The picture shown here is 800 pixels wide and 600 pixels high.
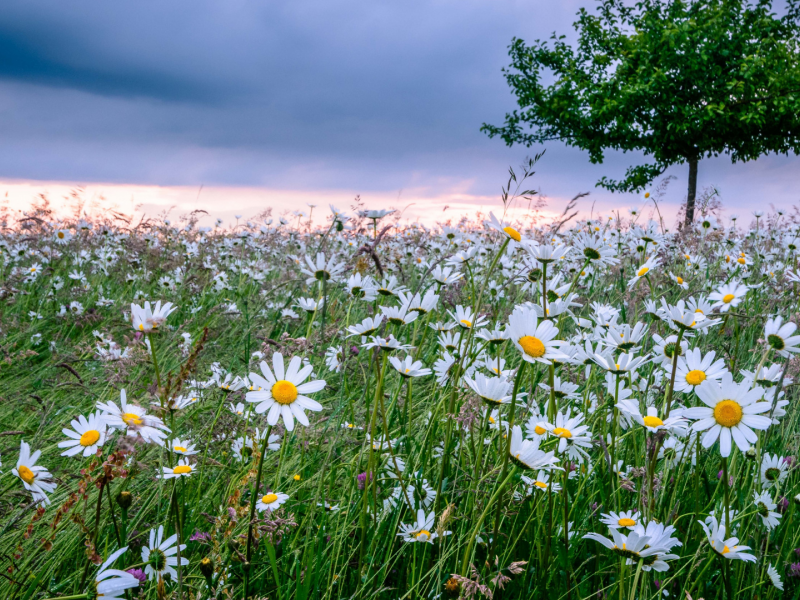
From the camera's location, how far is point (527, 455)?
3.85 feet

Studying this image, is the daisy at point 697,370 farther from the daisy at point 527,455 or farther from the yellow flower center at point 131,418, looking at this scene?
the yellow flower center at point 131,418

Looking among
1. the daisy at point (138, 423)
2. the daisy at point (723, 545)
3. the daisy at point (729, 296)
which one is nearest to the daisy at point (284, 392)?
the daisy at point (138, 423)

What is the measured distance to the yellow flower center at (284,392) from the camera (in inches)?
43.2

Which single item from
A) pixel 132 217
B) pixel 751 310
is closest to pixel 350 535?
pixel 751 310

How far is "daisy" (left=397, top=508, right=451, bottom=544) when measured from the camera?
1.35 metres

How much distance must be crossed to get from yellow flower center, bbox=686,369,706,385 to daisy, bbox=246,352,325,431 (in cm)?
97

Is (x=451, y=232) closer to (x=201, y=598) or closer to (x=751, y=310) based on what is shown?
(x=751, y=310)

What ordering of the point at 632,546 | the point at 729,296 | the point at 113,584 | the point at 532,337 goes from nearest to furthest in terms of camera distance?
1. the point at 113,584
2. the point at 632,546
3. the point at 532,337
4. the point at 729,296

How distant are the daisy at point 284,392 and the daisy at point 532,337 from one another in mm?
444

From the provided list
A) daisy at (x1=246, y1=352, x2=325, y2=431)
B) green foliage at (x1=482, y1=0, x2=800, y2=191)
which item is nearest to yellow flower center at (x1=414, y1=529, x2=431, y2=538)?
daisy at (x1=246, y1=352, x2=325, y2=431)

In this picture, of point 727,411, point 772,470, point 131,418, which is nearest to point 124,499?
point 131,418

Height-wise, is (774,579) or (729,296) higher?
(729,296)

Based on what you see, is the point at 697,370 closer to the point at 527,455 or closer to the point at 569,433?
the point at 569,433

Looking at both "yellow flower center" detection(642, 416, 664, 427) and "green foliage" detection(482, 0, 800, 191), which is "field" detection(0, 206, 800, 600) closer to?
"yellow flower center" detection(642, 416, 664, 427)
